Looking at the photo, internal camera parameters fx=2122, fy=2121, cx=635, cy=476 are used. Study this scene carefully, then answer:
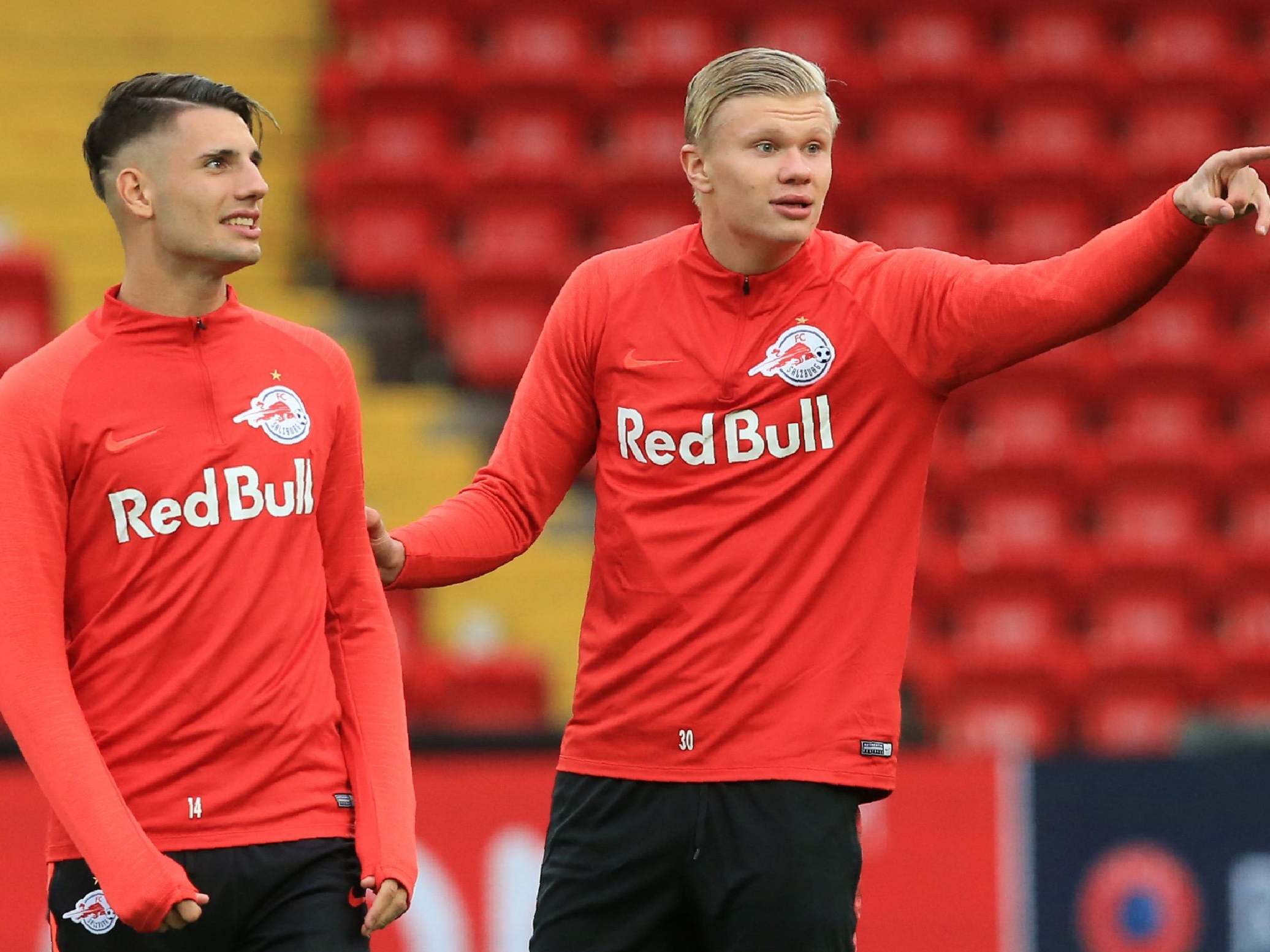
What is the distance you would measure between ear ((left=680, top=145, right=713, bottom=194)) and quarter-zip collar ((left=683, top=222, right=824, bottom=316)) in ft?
0.36

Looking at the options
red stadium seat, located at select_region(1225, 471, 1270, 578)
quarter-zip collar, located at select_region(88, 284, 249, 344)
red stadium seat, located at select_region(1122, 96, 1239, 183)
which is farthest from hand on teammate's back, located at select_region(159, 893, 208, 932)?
red stadium seat, located at select_region(1122, 96, 1239, 183)

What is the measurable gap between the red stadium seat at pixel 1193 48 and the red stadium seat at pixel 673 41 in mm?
1972

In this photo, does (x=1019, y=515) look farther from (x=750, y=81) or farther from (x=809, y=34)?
(x=750, y=81)

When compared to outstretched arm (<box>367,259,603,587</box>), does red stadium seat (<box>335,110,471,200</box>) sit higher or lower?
higher

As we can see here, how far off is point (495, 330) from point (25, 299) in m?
1.83

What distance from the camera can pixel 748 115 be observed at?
327 cm

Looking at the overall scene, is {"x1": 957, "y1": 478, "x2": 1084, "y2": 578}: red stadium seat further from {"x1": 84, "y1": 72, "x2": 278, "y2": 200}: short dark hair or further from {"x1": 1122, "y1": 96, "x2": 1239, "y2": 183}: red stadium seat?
{"x1": 84, "y1": 72, "x2": 278, "y2": 200}: short dark hair

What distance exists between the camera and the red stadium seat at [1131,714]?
7.80 m

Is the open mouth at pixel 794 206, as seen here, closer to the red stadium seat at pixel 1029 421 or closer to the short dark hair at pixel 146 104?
the short dark hair at pixel 146 104

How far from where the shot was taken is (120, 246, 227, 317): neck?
310 cm

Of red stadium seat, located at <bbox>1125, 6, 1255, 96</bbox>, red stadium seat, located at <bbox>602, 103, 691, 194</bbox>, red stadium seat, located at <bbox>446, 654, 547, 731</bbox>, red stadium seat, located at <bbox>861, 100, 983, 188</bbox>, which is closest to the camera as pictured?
red stadium seat, located at <bbox>446, 654, 547, 731</bbox>

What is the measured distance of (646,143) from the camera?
9281 millimetres

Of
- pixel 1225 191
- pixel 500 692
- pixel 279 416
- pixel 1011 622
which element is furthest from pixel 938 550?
pixel 279 416

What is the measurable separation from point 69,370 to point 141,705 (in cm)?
48
